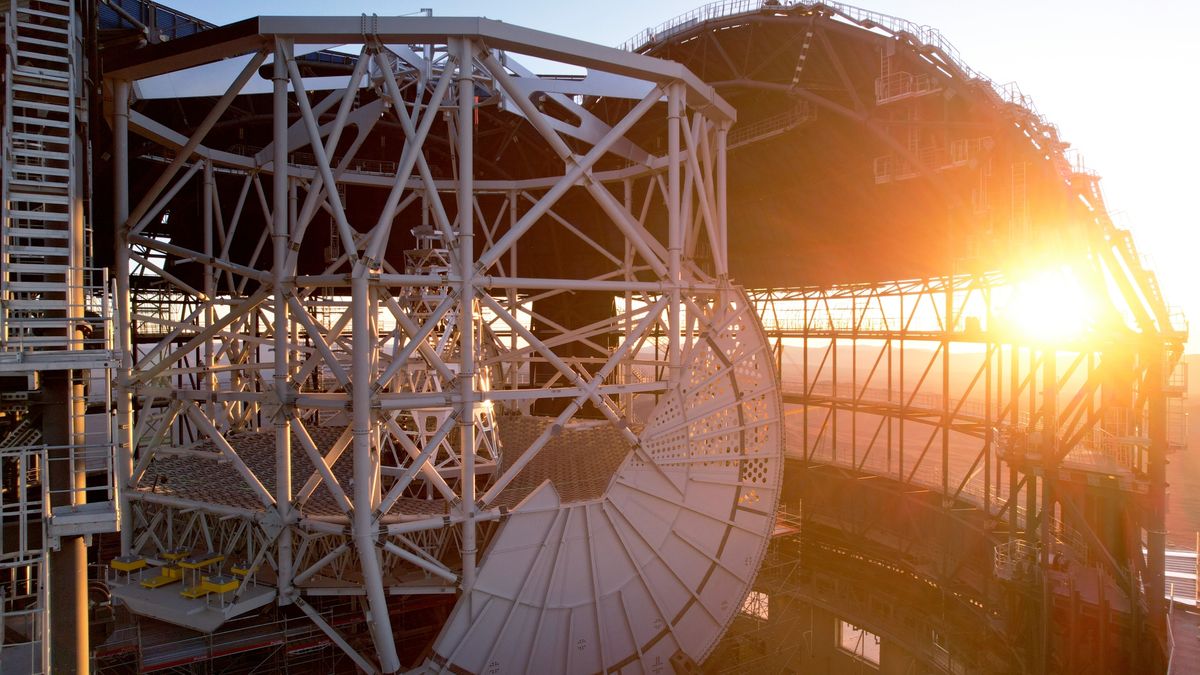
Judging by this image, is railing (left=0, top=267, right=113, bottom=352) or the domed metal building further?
the domed metal building

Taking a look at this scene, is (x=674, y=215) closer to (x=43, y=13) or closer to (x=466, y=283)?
(x=466, y=283)

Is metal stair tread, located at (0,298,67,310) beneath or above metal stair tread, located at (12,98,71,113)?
beneath

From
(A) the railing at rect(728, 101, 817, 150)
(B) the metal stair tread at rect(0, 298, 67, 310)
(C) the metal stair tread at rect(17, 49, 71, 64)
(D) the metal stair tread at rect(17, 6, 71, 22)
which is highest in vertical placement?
(A) the railing at rect(728, 101, 817, 150)

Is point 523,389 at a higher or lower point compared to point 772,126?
lower

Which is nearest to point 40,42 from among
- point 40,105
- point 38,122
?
point 40,105

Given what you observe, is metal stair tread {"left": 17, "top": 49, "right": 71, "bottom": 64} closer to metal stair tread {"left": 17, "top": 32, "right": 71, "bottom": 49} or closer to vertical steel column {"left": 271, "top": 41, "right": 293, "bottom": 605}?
metal stair tread {"left": 17, "top": 32, "right": 71, "bottom": 49}

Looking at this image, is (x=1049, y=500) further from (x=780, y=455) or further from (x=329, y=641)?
(x=329, y=641)

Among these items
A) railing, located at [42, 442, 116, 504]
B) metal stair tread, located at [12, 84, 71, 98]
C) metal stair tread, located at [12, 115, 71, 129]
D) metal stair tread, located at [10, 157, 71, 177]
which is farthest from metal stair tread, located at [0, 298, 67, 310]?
metal stair tread, located at [12, 84, 71, 98]

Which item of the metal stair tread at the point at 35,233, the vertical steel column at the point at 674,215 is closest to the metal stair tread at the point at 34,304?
the metal stair tread at the point at 35,233

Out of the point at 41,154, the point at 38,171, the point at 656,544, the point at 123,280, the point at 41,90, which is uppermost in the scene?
the point at 41,90
